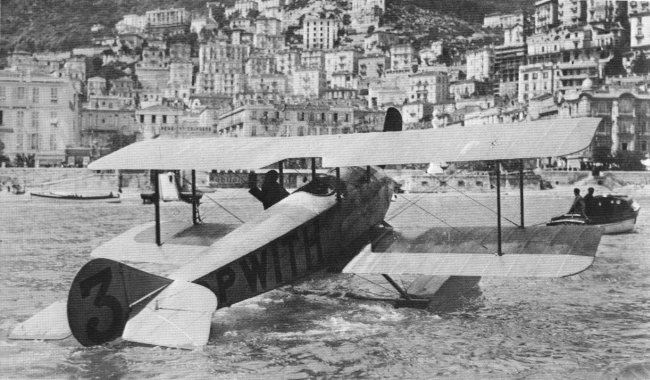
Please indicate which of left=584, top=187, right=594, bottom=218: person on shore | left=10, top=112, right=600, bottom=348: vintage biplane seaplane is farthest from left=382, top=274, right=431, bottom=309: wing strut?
left=584, top=187, right=594, bottom=218: person on shore

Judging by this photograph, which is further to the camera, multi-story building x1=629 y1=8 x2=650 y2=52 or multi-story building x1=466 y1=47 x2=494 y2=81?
multi-story building x1=466 y1=47 x2=494 y2=81

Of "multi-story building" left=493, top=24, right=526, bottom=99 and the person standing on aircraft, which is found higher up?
"multi-story building" left=493, top=24, right=526, bottom=99

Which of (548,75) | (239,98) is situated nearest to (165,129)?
(239,98)

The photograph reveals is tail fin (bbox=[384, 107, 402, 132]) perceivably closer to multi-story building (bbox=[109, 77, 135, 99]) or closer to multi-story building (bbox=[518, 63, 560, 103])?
multi-story building (bbox=[518, 63, 560, 103])

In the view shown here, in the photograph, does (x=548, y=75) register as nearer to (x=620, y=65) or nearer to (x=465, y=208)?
(x=620, y=65)

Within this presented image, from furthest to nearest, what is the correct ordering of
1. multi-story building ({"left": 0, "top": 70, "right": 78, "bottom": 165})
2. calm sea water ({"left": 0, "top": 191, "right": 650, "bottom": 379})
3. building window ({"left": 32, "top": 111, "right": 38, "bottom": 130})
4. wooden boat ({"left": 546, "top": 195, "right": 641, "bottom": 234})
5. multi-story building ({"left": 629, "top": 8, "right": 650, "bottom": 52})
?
multi-story building ({"left": 629, "top": 8, "right": 650, "bottom": 52}) < building window ({"left": 32, "top": 111, "right": 38, "bottom": 130}) < multi-story building ({"left": 0, "top": 70, "right": 78, "bottom": 165}) < wooden boat ({"left": 546, "top": 195, "right": 641, "bottom": 234}) < calm sea water ({"left": 0, "top": 191, "right": 650, "bottom": 379})

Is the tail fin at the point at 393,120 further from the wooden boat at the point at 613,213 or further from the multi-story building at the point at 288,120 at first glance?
the multi-story building at the point at 288,120
